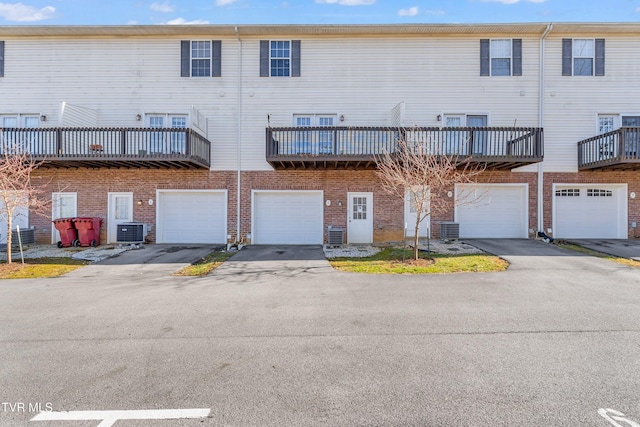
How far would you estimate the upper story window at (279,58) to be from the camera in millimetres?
12547

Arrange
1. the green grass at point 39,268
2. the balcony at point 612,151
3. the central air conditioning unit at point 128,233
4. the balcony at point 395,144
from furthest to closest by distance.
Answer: the central air conditioning unit at point 128,233 → the balcony at point 395,144 → the balcony at point 612,151 → the green grass at point 39,268

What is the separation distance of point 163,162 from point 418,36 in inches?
430

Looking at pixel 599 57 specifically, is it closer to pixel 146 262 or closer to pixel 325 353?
pixel 325 353

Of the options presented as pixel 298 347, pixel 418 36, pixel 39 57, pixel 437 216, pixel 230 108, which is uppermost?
pixel 418 36

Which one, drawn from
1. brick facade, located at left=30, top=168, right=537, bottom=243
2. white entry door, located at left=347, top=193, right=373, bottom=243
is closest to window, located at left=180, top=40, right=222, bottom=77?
brick facade, located at left=30, top=168, right=537, bottom=243

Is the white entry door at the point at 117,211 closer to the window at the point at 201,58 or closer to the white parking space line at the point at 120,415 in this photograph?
the window at the point at 201,58

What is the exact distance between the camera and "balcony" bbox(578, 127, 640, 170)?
10.3 meters

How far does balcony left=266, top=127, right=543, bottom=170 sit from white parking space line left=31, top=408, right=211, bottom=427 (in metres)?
8.72

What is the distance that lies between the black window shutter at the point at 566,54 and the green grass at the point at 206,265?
47.5ft

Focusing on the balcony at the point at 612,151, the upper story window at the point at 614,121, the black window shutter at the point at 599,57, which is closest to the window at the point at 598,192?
the balcony at the point at 612,151

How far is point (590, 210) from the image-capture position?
40.8 ft

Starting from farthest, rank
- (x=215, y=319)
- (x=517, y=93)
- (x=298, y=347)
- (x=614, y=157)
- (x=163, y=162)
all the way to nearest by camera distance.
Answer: (x=517, y=93) < (x=163, y=162) < (x=614, y=157) < (x=215, y=319) < (x=298, y=347)

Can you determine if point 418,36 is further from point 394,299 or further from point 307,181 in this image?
point 394,299

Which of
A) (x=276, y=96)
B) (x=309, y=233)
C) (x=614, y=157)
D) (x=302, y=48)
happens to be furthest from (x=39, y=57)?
(x=614, y=157)
